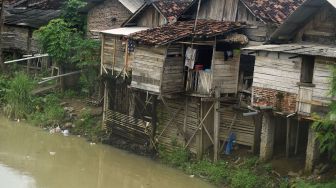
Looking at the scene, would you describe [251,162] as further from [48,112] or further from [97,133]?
[48,112]

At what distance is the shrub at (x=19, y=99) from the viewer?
85.1 ft

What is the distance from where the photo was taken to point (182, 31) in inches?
788

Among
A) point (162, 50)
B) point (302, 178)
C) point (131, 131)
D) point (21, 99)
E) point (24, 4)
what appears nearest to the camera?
point (302, 178)

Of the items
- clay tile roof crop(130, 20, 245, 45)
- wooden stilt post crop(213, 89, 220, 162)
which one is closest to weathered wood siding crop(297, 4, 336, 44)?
clay tile roof crop(130, 20, 245, 45)

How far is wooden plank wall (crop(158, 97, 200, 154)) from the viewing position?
2073 cm

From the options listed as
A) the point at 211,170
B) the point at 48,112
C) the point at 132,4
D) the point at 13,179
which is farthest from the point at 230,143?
the point at 48,112

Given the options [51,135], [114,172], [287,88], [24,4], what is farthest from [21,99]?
[287,88]

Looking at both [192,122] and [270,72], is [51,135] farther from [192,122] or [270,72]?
[270,72]

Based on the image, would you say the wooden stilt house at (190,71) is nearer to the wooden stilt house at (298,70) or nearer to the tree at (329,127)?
the wooden stilt house at (298,70)

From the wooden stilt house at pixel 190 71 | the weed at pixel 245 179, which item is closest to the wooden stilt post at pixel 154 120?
the wooden stilt house at pixel 190 71

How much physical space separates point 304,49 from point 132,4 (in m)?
10.7

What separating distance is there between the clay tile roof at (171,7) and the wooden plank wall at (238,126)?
4582 millimetres

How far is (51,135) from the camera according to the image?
945 inches

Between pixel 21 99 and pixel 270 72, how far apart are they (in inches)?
520
